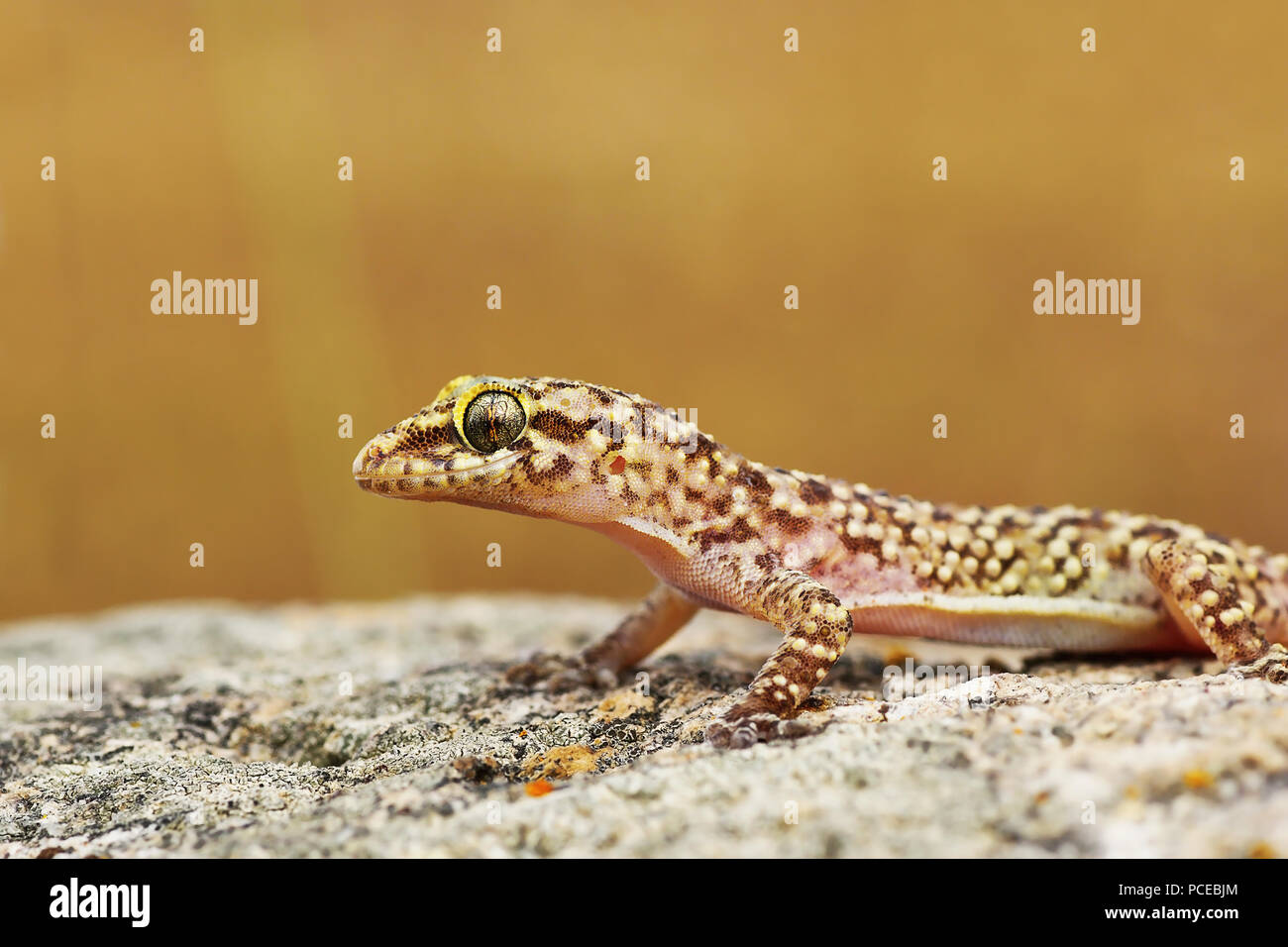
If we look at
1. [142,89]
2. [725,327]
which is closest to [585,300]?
[725,327]

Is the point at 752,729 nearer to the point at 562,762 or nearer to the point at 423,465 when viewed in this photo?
the point at 562,762

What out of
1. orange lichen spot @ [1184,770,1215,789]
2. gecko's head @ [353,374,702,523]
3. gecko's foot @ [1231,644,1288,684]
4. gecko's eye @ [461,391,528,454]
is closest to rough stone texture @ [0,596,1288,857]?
orange lichen spot @ [1184,770,1215,789]

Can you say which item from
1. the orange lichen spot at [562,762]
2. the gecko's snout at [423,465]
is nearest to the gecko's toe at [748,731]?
the orange lichen spot at [562,762]

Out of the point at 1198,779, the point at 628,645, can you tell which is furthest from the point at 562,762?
the point at 1198,779

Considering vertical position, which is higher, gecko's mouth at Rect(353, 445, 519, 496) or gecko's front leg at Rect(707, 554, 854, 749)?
gecko's mouth at Rect(353, 445, 519, 496)

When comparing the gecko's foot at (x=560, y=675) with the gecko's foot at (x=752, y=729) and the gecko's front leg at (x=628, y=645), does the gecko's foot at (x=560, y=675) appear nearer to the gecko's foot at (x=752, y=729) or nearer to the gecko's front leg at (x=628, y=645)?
the gecko's front leg at (x=628, y=645)

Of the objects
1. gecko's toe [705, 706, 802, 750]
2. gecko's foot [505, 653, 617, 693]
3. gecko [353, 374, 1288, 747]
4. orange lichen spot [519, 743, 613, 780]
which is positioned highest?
gecko [353, 374, 1288, 747]

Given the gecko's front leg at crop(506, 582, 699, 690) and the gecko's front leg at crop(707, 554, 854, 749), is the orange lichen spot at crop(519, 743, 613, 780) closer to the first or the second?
the gecko's front leg at crop(707, 554, 854, 749)
